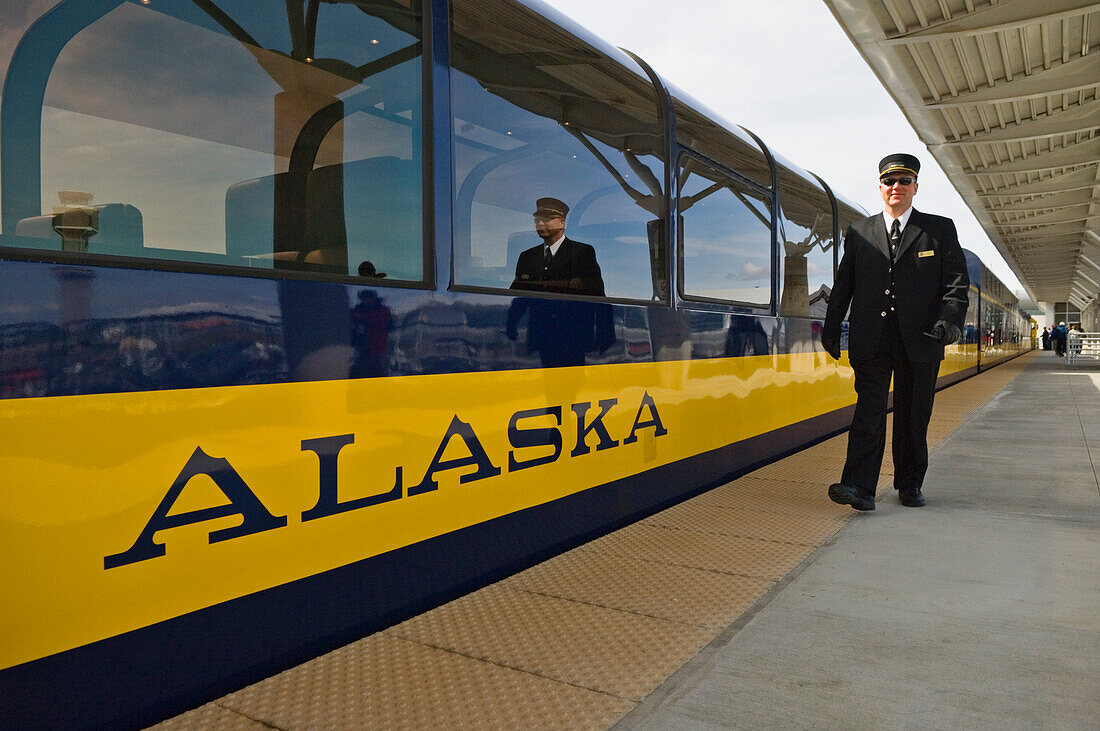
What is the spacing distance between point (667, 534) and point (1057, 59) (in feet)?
40.4

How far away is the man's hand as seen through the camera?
155 inches

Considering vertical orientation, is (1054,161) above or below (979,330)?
above

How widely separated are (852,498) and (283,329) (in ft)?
10.5

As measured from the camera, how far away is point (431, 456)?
2537 mm

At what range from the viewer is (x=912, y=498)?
430 centimetres

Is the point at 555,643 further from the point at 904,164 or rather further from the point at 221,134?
the point at 904,164

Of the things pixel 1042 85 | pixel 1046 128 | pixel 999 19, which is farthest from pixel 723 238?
pixel 1046 128

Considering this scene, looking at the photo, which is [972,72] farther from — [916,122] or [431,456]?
[431,456]

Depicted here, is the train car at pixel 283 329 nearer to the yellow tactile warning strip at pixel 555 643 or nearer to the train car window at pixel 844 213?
the yellow tactile warning strip at pixel 555 643

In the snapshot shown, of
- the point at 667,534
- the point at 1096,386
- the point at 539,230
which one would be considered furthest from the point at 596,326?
the point at 1096,386

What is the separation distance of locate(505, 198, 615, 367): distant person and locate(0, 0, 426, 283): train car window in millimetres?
589

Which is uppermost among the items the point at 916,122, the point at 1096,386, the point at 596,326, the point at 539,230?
the point at 916,122

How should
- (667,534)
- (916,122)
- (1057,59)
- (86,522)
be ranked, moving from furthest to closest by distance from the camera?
(916,122) → (1057,59) → (667,534) → (86,522)

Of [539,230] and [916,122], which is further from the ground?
[916,122]
